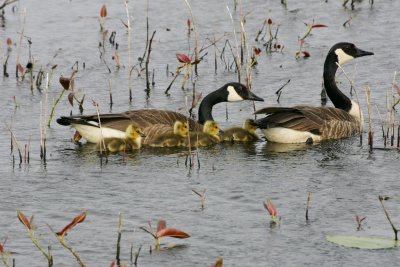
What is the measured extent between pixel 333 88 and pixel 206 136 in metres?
2.35

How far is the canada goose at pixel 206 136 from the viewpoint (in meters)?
11.8

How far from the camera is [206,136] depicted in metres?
11.9

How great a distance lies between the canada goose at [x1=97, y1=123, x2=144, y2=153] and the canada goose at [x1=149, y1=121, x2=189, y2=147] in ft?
0.68

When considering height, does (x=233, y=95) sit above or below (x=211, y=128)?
above

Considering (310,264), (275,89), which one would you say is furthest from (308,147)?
(310,264)

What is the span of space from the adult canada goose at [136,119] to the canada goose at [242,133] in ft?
1.26

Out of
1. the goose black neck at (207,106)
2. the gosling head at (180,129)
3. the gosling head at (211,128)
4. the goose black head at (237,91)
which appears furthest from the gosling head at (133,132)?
the goose black head at (237,91)

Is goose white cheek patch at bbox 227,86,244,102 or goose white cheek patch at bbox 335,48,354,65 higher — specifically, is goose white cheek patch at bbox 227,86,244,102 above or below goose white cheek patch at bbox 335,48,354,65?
below

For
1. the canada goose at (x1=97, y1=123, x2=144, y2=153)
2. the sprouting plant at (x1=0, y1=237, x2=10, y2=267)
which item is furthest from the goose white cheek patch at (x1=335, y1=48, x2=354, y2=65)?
the sprouting plant at (x1=0, y1=237, x2=10, y2=267)

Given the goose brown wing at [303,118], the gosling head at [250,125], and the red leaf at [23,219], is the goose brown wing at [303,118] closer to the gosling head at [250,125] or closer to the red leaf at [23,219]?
the gosling head at [250,125]

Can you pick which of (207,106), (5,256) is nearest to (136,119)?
(207,106)

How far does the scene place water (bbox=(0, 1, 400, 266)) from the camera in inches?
318

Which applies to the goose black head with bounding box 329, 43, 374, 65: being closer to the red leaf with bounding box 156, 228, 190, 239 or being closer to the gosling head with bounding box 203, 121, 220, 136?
the gosling head with bounding box 203, 121, 220, 136

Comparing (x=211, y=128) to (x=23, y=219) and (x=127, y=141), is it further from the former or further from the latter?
(x=23, y=219)
